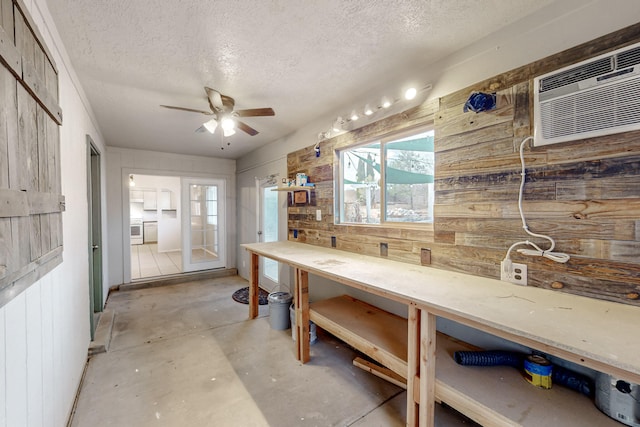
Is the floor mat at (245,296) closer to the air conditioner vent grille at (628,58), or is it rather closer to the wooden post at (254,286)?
the wooden post at (254,286)

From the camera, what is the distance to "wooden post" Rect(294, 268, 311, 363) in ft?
7.70

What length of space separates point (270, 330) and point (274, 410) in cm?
119

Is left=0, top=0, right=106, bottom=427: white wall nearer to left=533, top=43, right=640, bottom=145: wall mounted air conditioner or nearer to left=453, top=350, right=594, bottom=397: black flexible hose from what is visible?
left=453, top=350, right=594, bottom=397: black flexible hose

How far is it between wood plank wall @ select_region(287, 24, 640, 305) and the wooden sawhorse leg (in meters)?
0.61

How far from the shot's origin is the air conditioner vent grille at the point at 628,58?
114 centimetres

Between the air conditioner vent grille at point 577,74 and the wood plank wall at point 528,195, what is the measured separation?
0.25ft

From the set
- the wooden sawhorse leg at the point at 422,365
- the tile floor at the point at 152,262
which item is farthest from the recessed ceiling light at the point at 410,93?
the tile floor at the point at 152,262

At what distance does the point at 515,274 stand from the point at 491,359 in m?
0.50

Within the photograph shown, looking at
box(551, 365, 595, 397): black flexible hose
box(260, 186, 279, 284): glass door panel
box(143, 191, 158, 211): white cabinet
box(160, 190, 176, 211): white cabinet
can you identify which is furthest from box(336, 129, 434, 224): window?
box(143, 191, 158, 211): white cabinet

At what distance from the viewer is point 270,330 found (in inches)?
117

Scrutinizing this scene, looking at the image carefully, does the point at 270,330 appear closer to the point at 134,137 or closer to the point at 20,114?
the point at 20,114

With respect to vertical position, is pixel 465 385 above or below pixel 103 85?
below

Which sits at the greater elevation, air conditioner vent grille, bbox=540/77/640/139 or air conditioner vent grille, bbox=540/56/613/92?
air conditioner vent grille, bbox=540/56/613/92

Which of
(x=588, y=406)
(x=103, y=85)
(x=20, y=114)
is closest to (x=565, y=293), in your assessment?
(x=588, y=406)
